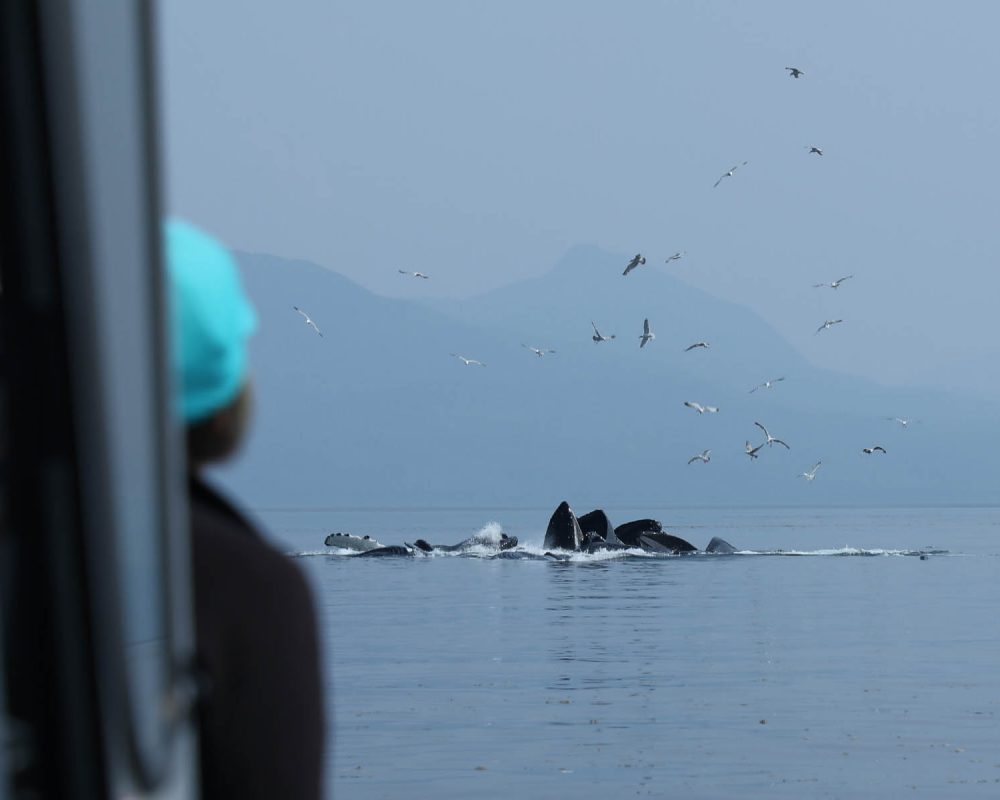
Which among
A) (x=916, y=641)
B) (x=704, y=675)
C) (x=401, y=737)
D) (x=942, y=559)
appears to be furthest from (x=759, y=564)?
(x=401, y=737)

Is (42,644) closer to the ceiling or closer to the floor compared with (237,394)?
closer to the floor

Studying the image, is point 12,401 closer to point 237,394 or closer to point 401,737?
point 237,394

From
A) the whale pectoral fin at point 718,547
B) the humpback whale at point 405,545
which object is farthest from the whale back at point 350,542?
the whale pectoral fin at point 718,547

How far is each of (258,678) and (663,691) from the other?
992 inches

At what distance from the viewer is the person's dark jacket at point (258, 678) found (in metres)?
2.35

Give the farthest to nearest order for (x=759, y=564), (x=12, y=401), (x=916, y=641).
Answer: (x=759, y=564)
(x=916, y=641)
(x=12, y=401)

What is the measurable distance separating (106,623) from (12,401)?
308 millimetres

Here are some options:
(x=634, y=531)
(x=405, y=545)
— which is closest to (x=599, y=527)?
(x=634, y=531)

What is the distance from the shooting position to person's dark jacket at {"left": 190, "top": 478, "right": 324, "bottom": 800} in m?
2.35

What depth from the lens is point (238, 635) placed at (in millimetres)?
2361

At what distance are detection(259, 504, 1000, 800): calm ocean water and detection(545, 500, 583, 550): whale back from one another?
26289 mm

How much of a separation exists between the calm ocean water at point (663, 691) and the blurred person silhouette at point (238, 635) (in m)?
0.21

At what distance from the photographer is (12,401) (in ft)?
6.98

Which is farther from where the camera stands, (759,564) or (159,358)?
(759,564)
